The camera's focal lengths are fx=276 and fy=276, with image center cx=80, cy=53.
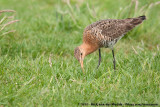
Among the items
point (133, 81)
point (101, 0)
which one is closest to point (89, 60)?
point (133, 81)

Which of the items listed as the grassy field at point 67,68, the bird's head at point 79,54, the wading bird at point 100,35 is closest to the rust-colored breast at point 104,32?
the wading bird at point 100,35

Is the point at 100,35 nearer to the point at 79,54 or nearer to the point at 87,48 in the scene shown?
the point at 87,48

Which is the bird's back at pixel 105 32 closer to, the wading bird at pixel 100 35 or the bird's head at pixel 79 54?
the wading bird at pixel 100 35

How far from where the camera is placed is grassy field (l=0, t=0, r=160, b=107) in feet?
13.7

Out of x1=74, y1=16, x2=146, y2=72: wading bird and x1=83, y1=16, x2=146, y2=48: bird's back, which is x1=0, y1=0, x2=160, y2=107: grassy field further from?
x1=83, y1=16, x2=146, y2=48: bird's back

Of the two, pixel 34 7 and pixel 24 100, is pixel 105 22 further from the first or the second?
pixel 34 7

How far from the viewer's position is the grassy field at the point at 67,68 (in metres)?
4.18

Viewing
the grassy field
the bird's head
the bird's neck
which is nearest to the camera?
the grassy field

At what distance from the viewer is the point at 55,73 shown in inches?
192

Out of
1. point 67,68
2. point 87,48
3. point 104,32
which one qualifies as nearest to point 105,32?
point 104,32

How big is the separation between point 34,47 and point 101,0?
16.2ft

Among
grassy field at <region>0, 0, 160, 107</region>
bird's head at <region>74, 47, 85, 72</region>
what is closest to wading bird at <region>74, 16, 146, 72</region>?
bird's head at <region>74, 47, 85, 72</region>

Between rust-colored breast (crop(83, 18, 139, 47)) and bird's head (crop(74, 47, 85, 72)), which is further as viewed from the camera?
rust-colored breast (crop(83, 18, 139, 47))

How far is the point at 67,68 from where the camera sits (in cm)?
510
